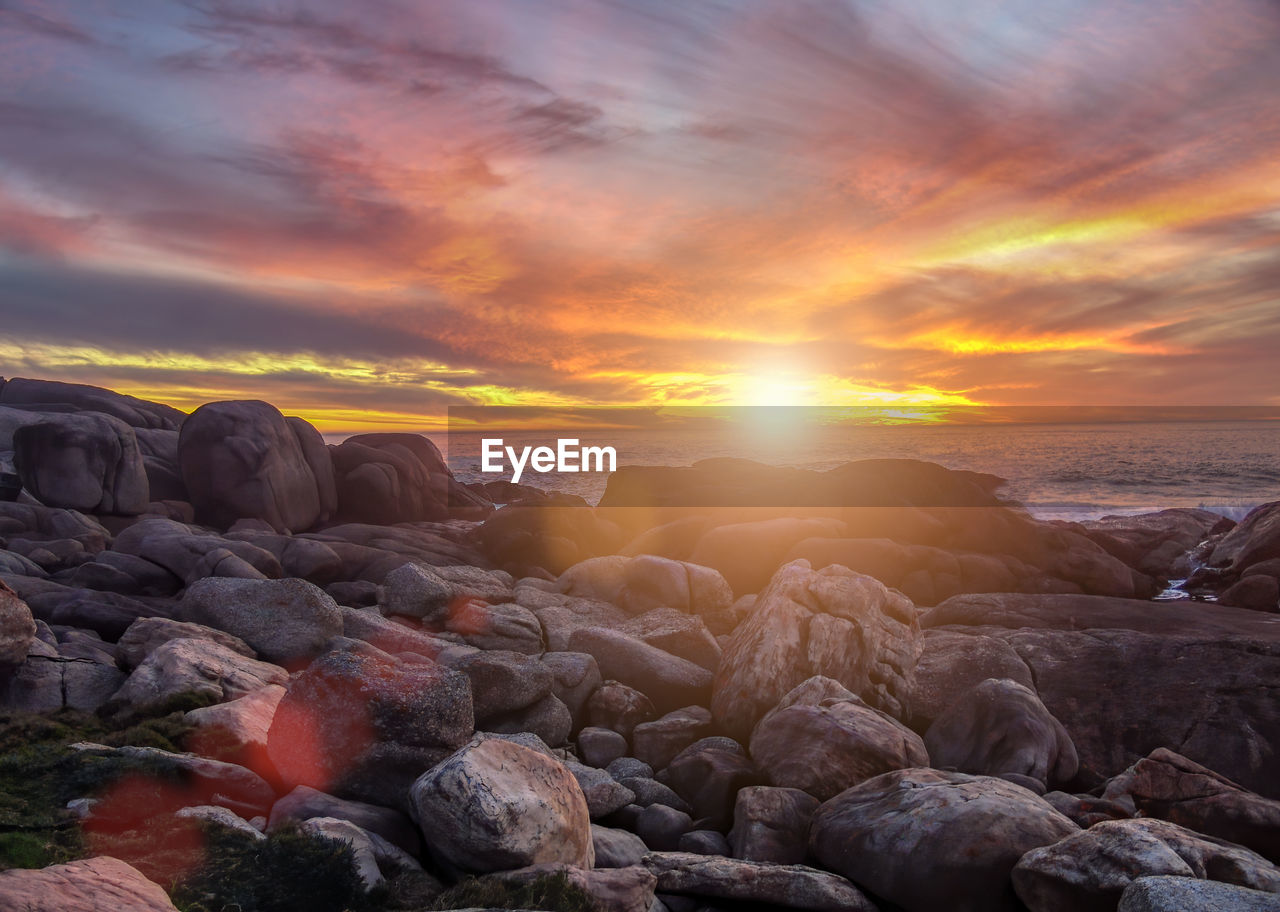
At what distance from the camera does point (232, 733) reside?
905cm

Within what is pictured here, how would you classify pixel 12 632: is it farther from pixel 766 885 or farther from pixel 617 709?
pixel 766 885

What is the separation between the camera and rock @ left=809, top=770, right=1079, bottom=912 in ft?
24.4

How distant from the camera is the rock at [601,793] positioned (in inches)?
377

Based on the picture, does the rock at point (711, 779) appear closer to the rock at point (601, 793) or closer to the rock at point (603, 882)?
the rock at point (601, 793)

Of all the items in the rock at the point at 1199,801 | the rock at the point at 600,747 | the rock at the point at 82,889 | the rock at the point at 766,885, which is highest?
the rock at the point at 82,889

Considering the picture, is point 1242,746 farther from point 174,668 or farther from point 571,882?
point 174,668

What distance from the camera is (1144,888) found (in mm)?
6023

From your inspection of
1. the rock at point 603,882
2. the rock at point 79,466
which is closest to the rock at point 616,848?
the rock at point 603,882

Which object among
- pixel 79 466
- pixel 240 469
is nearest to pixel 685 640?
pixel 240 469

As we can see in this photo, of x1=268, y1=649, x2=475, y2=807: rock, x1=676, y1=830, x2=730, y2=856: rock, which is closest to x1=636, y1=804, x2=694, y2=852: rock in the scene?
x1=676, y1=830, x2=730, y2=856: rock

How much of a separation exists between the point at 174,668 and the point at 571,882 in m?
6.90

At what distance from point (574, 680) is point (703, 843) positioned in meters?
4.66

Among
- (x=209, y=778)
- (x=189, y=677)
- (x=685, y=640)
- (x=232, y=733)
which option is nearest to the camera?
(x=209, y=778)

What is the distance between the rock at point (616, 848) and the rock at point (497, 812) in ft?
2.09
